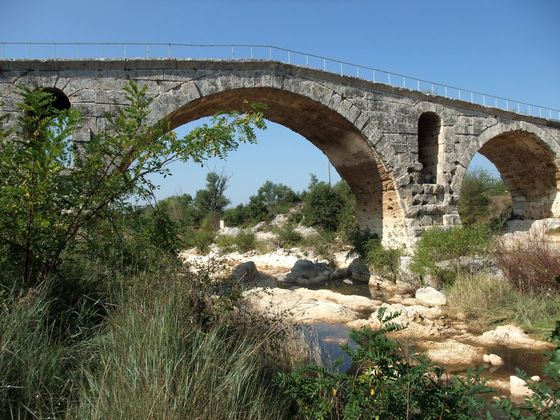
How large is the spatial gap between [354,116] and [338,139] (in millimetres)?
1061

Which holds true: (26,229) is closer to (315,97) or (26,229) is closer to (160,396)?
(160,396)

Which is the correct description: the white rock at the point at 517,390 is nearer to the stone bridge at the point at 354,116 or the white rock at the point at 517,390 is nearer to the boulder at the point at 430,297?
the boulder at the point at 430,297

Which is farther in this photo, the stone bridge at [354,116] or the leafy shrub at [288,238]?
the leafy shrub at [288,238]

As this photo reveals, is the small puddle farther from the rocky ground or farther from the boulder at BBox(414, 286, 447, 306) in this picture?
the boulder at BBox(414, 286, 447, 306)

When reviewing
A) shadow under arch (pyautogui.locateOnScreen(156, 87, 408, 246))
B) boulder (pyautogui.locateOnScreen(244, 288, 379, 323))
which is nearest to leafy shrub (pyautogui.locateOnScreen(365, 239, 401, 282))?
shadow under arch (pyautogui.locateOnScreen(156, 87, 408, 246))

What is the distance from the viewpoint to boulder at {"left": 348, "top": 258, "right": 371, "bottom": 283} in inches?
501

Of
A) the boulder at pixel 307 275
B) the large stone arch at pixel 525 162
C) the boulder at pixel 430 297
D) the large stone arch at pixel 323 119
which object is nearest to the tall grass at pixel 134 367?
the boulder at pixel 430 297

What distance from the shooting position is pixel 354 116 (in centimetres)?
1049

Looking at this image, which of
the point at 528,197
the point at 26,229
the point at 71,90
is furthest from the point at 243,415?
the point at 528,197

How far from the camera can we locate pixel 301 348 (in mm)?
3992

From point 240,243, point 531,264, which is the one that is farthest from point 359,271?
point 240,243

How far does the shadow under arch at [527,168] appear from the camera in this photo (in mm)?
14133

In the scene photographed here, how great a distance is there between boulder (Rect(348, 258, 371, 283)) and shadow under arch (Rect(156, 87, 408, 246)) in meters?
1.05

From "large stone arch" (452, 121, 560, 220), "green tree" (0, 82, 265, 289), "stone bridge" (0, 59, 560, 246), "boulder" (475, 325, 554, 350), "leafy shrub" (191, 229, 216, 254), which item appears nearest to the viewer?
"green tree" (0, 82, 265, 289)
